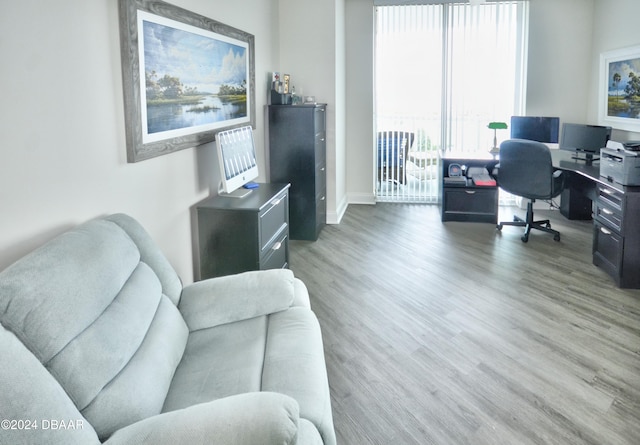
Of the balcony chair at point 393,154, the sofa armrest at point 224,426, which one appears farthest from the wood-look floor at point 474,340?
the balcony chair at point 393,154

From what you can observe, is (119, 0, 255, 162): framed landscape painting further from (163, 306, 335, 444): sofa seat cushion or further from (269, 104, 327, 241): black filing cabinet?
(163, 306, 335, 444): sofa seat cushion

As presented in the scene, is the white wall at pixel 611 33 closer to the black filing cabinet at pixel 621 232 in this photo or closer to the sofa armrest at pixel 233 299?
the black filing cabinet at pixel 621 232

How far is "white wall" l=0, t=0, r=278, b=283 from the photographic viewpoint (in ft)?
5.82

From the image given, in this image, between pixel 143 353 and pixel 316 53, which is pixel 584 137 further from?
pixel 143 353

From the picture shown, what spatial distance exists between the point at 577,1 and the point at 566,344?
15.2ft

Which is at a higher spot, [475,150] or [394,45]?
[394,45]

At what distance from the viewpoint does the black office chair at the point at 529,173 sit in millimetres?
4852

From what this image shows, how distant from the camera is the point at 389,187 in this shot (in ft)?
22.5

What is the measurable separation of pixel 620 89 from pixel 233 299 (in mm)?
4807

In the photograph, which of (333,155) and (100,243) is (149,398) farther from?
(333,155)

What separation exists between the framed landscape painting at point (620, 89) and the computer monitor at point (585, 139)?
18cm

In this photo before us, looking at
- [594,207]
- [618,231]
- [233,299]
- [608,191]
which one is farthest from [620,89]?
[233,299]

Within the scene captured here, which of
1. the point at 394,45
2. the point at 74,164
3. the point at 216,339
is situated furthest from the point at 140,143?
the point at 394,45

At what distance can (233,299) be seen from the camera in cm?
222
